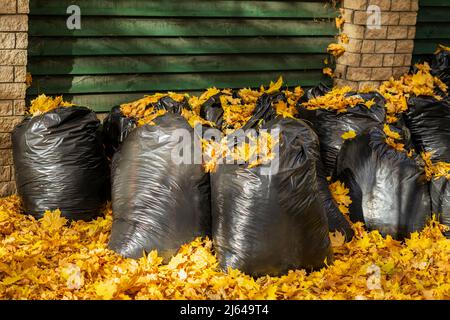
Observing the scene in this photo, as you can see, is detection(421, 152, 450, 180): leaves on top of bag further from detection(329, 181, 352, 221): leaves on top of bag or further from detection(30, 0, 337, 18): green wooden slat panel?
detection(30, 0, 337, 18): green wooden slat panel

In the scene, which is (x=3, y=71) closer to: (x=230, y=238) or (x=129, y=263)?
(x=129, y=263)

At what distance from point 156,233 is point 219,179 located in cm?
53

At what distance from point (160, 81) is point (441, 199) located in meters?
2.37

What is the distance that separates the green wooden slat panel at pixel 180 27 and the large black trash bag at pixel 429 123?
3.49 feet

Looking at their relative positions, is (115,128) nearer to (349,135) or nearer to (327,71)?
(349,135)

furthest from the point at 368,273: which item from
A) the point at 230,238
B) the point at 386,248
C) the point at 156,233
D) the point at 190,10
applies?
the point at 190,10

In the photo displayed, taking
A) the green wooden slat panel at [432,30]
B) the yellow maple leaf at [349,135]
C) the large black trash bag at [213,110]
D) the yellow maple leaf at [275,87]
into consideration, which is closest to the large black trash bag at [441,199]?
the yellow maple leaf at [349,135]

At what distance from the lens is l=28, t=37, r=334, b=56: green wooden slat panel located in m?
5.35

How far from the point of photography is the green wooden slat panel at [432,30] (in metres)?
6.78

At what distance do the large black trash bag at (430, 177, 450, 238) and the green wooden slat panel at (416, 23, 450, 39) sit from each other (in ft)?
6.85

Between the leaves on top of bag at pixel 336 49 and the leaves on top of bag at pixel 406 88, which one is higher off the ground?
the leaves on top of bag at pixel 336 49

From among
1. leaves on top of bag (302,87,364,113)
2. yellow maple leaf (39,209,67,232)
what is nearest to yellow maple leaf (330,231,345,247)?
leaves on top of bag (302,87,364,113)

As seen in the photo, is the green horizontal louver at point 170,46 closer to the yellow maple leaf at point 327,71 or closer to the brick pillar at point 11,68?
the yellow maple leaf at point 327,71

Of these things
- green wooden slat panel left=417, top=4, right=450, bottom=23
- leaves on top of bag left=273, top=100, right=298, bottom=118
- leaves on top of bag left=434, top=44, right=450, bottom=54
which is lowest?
leaves on top of bag left=273, top=100, right=298, bottom=118
